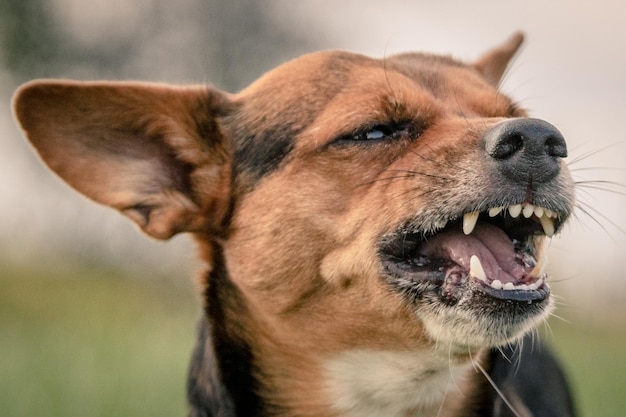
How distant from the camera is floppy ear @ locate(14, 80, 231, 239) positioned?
12.7ft

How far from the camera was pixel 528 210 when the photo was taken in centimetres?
349

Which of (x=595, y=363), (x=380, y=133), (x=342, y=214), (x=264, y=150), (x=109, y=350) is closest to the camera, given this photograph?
(x=342, y=214)

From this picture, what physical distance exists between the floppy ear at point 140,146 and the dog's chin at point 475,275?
1067 mm

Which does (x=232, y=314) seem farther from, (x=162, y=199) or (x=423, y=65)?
(x=423, y=65)

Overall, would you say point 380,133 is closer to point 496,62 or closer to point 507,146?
point 507,146

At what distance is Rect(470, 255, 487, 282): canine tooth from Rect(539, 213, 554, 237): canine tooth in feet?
1.41

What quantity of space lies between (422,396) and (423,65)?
171cm

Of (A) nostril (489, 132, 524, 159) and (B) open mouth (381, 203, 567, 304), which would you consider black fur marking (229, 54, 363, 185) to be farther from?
(A) nostril (489, 132, 524, 159)

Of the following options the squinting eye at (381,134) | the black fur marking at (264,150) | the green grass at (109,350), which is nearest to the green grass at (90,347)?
the green grass at (109,350)

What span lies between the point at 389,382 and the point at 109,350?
5031 millimetres

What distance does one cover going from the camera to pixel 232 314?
408 cm

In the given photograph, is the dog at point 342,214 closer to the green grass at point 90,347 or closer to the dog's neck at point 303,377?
the dog's neck at point 303,377

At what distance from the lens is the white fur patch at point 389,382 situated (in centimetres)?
372

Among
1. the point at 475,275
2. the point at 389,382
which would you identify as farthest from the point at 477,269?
the point at 389,382
